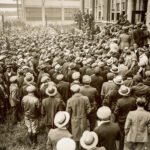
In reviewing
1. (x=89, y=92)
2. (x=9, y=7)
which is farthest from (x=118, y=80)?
(x=9, y=7)

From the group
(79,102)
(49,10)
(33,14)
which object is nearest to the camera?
(79,102)

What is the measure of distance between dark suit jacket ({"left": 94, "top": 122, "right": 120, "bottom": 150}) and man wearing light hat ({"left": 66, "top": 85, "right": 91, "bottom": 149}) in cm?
155

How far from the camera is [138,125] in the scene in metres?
6.41

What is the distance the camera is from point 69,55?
11.8 meters

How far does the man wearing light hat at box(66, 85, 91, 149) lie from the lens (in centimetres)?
729

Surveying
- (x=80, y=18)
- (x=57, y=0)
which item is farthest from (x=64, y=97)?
(x=57, y=0)

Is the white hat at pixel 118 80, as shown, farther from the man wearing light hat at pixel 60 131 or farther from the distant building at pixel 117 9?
the distant building at pixel 117 9

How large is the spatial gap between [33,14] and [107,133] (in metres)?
51.5

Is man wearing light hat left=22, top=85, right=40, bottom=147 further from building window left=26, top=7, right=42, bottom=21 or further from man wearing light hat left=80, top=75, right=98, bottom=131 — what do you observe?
building window left=26, top=7, right=42, bottom=21

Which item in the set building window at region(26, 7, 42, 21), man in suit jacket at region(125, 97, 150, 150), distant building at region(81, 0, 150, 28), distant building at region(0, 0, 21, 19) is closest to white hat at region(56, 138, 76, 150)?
man in suit jacket at region(125, 97, 150, 150)

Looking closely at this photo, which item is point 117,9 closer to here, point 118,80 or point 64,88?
point 64,88

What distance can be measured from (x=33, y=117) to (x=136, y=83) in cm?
294

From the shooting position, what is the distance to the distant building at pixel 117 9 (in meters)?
19.5

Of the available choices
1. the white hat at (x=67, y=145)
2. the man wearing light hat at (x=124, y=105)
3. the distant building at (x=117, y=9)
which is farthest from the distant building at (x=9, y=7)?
the white hat at (x=67, y=145)
